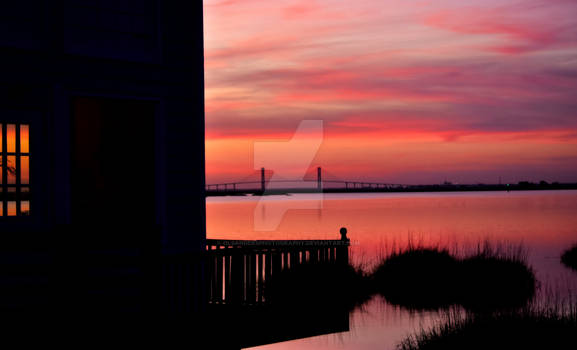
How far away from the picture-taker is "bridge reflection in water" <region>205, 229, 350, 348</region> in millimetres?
10855

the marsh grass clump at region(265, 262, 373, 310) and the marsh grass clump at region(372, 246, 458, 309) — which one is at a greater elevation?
the marsh grass clump at region(265, 262, 373, 310)

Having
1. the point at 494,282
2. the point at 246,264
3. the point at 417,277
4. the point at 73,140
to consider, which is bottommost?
the point at 494,282

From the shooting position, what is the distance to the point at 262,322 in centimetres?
1156

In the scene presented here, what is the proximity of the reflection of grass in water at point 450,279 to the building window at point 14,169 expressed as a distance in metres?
12.3

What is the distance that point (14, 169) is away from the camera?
9.27 meters

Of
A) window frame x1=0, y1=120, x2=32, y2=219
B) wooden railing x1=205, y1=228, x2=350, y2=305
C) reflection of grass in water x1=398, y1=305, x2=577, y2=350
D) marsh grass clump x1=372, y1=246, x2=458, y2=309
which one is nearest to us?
window frame x1=0, y1=120, x2=32, y2=219

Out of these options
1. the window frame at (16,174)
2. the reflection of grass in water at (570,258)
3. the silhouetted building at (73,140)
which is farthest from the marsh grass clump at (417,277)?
the window frame at (16,174)

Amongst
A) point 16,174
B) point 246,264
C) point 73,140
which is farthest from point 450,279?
point 16,174

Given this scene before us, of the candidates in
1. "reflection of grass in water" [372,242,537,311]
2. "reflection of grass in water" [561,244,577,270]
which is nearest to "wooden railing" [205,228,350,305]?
"reflection of grass in water" [372,242,537,311]

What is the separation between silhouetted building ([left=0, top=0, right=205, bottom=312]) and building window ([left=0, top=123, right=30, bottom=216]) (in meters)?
0.01

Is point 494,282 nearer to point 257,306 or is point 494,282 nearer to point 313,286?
point 313,286

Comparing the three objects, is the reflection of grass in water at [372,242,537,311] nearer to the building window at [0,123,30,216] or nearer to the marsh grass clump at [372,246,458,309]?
the marsh grass clump at [372,246,458,309]

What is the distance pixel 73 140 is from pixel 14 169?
1391 millimetres

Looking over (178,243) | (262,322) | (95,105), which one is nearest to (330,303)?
(262,322)
